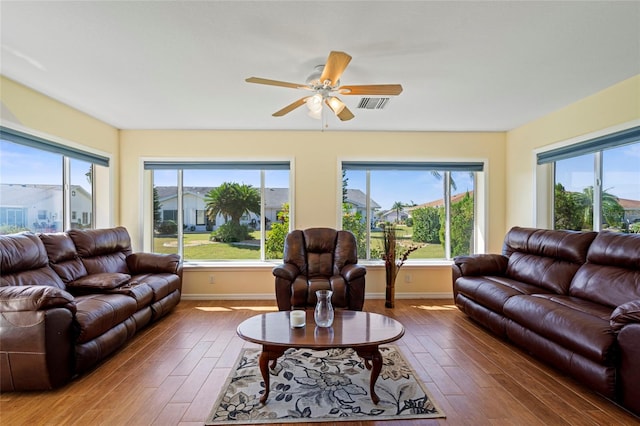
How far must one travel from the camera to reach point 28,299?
2172 mm

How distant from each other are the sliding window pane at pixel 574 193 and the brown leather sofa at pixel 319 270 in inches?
102

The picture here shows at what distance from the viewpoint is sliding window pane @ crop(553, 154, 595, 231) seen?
11.7ft

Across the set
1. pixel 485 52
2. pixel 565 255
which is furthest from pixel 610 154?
pixel 485 52

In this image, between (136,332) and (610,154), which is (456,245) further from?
(136,332)

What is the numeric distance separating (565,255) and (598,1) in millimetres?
2368

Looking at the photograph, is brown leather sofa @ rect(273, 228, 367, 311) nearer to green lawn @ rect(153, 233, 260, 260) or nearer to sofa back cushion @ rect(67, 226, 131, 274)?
green lawn @ rect(153, 233, 260, 260)

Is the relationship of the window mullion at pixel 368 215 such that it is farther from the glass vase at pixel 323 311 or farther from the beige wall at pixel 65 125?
the beige wall at pixel 65 125

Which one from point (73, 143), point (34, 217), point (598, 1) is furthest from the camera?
point (73, 143)

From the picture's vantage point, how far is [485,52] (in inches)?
95.3

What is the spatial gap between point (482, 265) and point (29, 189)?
17.1ft

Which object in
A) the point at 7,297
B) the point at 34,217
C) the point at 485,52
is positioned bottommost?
the point at 7,297

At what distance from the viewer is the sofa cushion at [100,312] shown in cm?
241

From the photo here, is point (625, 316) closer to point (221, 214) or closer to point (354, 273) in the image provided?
point (354, 273)

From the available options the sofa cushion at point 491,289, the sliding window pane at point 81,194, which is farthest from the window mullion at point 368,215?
the sliding window pane at point 81,194
